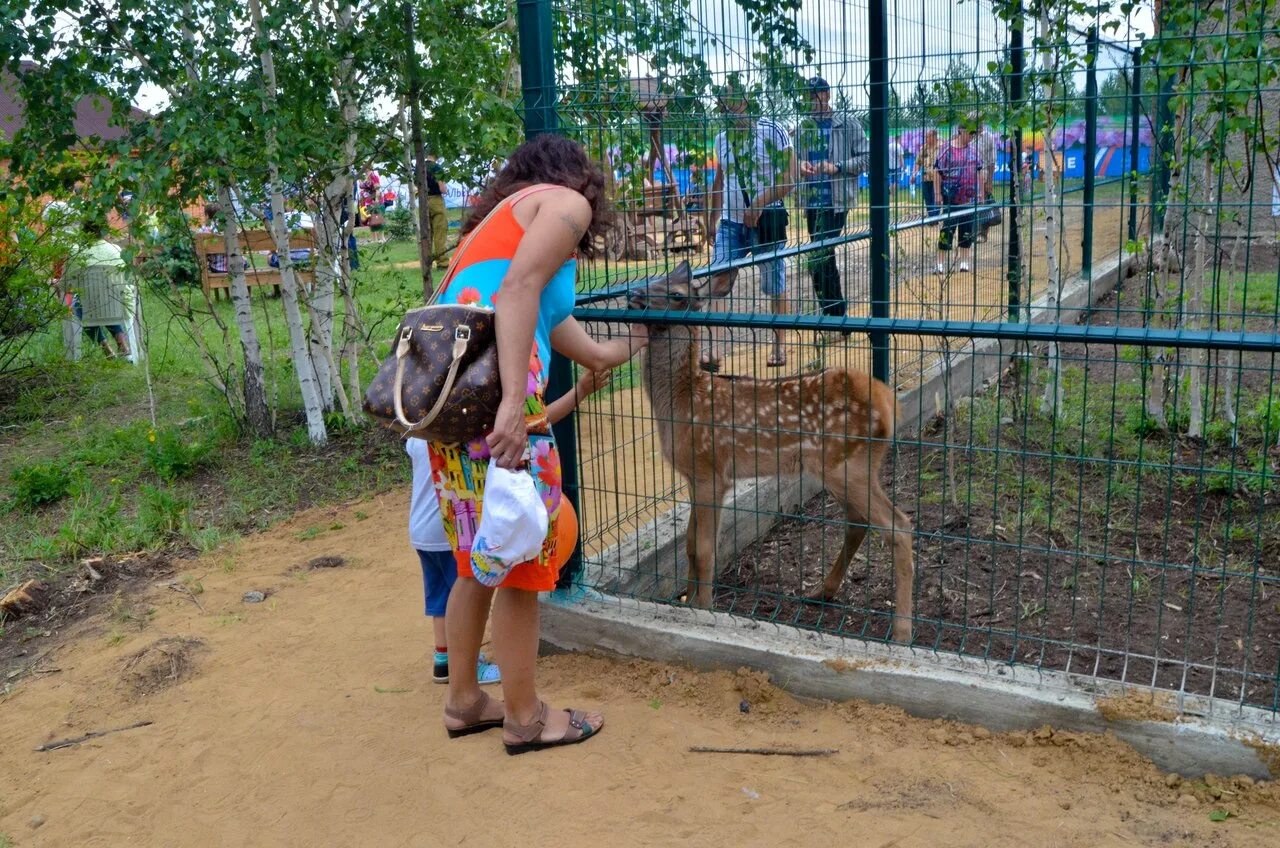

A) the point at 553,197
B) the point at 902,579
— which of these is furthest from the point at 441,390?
the point at 902,579

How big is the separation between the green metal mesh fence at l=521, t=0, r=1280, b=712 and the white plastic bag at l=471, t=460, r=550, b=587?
1.20 metres

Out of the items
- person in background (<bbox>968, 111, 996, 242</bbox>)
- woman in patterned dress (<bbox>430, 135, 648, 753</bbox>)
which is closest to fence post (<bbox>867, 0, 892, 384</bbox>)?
person in background (<bbox>968, 111, 996, 242</bbox>)

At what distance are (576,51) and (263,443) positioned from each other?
479cm

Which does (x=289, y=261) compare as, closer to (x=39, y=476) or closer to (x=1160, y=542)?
(x=39, y=476)

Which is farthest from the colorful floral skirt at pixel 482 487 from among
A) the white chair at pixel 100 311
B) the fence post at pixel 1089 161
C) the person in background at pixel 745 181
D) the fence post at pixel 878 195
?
the white chair at pixel 100 311

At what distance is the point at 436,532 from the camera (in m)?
4.15

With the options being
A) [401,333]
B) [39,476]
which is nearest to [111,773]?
[401,333]

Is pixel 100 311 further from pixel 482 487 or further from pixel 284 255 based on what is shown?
pixel 482 487

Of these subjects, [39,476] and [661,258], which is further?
[39,476]

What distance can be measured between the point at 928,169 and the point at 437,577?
4.14 meters

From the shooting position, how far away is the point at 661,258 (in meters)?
4.88

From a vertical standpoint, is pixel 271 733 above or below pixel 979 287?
below

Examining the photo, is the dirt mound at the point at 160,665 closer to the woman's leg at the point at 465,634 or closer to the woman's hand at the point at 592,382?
the woman's leg at the point at 465,634

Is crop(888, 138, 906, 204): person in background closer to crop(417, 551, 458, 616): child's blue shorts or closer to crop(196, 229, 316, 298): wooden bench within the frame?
crop(417, 551, 458, 616): child's blue shorts
